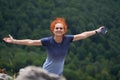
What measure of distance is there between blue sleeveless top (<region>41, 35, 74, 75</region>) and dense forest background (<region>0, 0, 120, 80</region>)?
42517 millimetres

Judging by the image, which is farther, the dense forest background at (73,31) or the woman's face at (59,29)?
the dense forest background at (73,31)

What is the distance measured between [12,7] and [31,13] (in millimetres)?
2949

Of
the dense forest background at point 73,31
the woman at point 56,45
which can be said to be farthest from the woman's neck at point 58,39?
the dense forest background at point 73,31

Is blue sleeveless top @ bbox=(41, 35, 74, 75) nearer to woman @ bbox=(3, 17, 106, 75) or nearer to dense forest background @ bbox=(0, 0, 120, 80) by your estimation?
woman @ bbox=(3, 17, 106, 75)

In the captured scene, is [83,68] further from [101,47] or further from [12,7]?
[12,7]

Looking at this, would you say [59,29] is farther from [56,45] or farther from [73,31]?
[73,31]

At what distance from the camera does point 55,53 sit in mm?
3307

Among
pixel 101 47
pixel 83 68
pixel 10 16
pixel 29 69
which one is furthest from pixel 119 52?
pixel 29 69

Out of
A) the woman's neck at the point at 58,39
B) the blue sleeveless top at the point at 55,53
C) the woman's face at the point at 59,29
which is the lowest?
the blue sleeveless top at the point at 55,53

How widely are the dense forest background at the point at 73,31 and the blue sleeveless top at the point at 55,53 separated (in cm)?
4252

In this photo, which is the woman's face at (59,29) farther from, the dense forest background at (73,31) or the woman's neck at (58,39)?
the dense forest background at (73,31)

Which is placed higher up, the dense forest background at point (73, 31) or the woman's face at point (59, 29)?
the dense forest background at point (73, 31)

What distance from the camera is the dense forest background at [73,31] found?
172ft

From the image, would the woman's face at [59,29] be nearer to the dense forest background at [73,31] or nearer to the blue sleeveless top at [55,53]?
the blue sleeveless top at [55,53]
